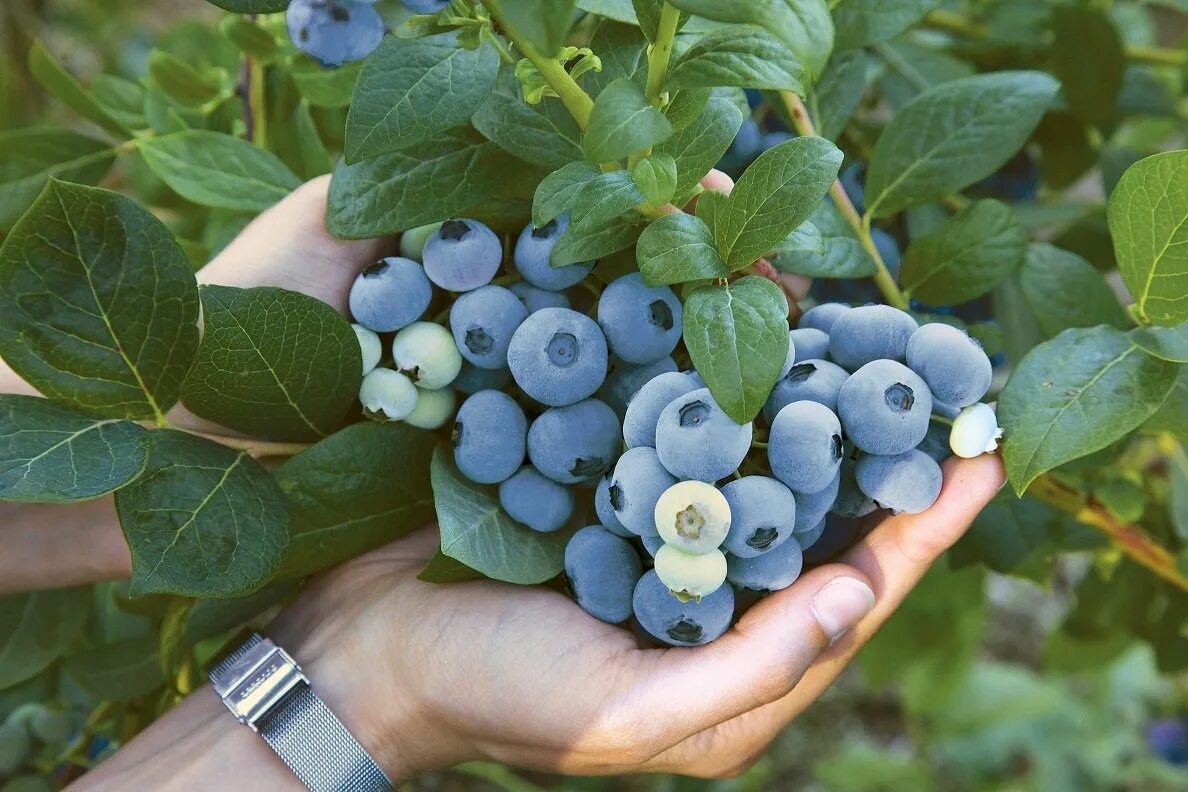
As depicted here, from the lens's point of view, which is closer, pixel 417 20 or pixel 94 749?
pixel 417 20

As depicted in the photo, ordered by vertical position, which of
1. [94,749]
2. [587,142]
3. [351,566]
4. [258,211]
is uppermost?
[587,142]

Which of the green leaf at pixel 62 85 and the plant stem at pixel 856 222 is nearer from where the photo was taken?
the plant stem at pixel 856 222

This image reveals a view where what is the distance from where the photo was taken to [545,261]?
69 centimetres

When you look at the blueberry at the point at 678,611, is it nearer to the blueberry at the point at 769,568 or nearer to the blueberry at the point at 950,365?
the blueberry at the point at 769,568

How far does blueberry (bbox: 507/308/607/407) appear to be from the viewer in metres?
0.65

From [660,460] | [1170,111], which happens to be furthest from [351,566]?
[1170,111]

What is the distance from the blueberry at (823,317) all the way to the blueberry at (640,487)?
6.8 inches

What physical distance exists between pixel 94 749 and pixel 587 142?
0.89m

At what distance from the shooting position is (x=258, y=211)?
2.91ft

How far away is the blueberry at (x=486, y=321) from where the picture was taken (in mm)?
687

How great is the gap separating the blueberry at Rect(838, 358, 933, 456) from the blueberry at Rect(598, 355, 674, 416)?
0.13 meters

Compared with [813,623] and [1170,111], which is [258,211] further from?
[1170,111]

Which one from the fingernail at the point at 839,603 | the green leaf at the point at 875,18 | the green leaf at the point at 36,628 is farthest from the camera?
the green leaf at the point at 36,628

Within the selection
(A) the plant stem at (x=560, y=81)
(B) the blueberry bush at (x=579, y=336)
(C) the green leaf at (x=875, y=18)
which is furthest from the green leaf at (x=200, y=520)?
(C) the green leaf at (x=875, y=18)
